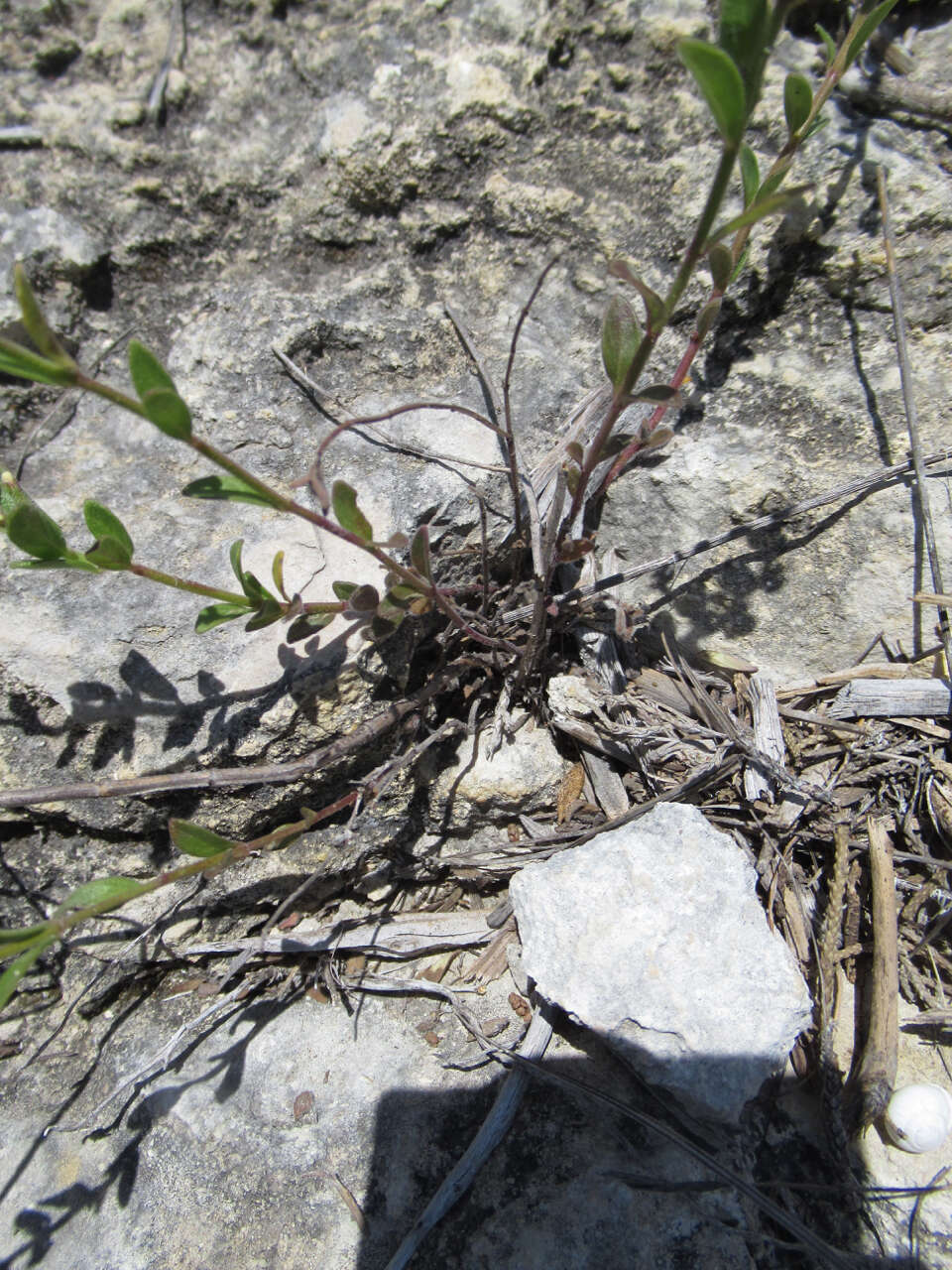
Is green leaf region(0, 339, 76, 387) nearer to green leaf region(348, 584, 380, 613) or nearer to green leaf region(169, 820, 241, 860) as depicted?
green leaf region(348, 584, 380, 613)

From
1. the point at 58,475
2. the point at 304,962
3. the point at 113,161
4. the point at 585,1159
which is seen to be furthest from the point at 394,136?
the point at 585,1159

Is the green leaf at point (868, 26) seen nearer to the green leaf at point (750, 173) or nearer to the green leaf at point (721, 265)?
the green leaf at point (750, 173)

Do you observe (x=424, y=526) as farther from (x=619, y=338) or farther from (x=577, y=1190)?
(x=577, y=1190)

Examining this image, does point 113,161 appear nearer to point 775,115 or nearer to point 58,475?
point 58,475

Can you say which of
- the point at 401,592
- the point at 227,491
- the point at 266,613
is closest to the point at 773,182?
the point at 401,592

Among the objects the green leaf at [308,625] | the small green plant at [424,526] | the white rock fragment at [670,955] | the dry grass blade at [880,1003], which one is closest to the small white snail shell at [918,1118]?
the dry grass blade at [880,1003]

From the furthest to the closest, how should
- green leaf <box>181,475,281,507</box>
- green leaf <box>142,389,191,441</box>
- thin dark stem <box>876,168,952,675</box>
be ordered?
thin dark stem <box>876,168,952,675</box> → green leaf <box>181,475,281,507</box> → green leaf <box>142,389,191,441</box>

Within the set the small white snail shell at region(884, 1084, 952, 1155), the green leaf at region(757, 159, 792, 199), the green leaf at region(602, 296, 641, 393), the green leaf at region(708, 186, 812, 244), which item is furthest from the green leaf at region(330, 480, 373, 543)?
the small white snail shell at region(884, 1084, 952, 1155)
